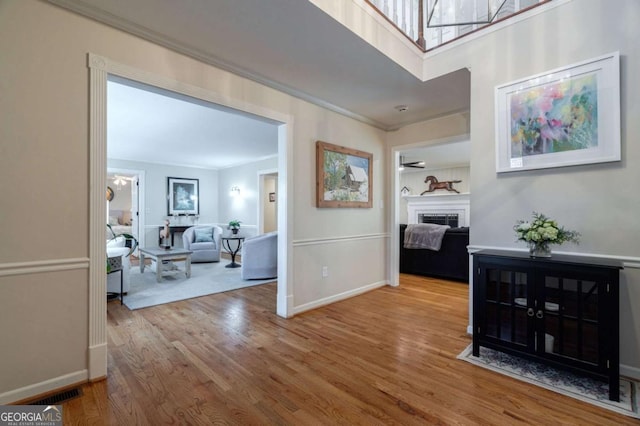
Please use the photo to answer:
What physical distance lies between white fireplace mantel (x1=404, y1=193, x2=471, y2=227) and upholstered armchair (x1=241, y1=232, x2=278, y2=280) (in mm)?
5939

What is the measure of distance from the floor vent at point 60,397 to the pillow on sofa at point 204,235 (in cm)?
501

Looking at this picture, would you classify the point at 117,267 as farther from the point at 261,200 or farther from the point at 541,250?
the point at 541,250

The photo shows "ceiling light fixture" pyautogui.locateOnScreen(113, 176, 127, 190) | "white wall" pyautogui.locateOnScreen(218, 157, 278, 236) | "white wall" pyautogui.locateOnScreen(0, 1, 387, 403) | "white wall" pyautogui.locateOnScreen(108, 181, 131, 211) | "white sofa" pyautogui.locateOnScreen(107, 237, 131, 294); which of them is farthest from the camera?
"white wall" pyautogui.locateOnScreen(108, 181, 131, 211)

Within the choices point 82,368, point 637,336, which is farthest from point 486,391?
point 82,368

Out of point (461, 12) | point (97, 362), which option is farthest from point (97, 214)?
point (461, 12)

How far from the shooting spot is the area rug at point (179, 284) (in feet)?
12.4

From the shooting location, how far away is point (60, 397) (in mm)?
1729

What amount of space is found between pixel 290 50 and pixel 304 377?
2.48m

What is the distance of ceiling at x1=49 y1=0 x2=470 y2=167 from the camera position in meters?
1.89

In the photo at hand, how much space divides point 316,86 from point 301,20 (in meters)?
1.04

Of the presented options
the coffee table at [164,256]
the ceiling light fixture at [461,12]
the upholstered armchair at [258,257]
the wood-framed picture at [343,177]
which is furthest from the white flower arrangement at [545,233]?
the coffee table at [164,256]

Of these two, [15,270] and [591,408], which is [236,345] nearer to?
[15,270]

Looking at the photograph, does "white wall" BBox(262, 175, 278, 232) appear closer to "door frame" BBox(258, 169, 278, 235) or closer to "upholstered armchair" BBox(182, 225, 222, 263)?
"door frame" BBox(258, 169, 278, 235)
